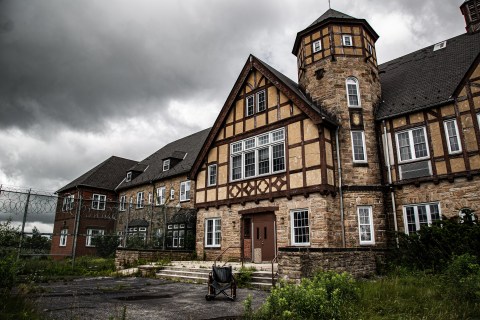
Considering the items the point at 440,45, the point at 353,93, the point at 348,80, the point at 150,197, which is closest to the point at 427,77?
the point at 353,93

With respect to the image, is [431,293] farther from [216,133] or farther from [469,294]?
[216,133]

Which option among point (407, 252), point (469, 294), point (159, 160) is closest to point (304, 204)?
point (407, 252)

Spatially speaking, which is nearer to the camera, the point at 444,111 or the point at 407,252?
the point at 407,252

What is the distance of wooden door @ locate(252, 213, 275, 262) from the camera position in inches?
716

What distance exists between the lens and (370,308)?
816cm

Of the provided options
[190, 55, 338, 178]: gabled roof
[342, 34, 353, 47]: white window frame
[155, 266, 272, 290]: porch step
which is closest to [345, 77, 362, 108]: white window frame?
[190, 55, 338, 178]: gabled roof

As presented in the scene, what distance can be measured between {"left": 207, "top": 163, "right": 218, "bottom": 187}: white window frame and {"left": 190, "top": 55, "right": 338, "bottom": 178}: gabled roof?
961mm

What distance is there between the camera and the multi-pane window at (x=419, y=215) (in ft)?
51.6

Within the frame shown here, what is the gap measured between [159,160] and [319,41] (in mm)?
22068

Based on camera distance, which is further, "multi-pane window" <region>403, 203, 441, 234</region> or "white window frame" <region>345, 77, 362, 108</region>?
"white window frame" <region>345, 77, 362, 108</region>

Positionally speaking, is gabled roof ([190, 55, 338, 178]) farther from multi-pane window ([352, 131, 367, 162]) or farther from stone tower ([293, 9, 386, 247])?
multi-pane window ([352, 131, 367, 162])

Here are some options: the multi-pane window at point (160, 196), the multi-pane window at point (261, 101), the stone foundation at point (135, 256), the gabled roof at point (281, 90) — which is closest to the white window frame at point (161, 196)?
the multi-pane window at point (160, 196)

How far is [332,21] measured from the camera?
20172 millimetres

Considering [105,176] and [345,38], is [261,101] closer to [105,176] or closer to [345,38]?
[345,38]
